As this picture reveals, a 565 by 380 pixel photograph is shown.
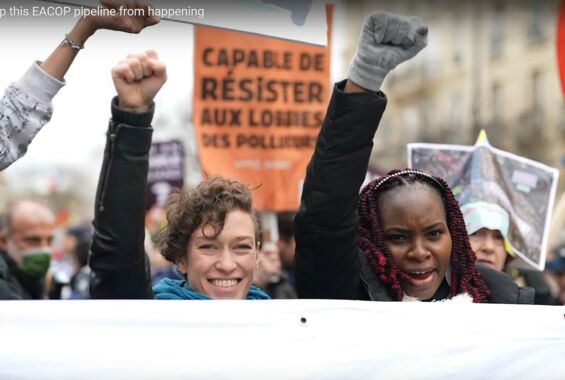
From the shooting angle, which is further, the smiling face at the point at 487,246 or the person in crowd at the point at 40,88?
the smiling face at the point at 487,246

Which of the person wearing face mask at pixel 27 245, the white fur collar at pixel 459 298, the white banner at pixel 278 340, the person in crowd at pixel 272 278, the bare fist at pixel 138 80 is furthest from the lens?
the person in crowd at pixel 272 278

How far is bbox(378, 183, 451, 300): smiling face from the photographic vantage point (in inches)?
128

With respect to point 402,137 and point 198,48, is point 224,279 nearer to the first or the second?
point 198,48

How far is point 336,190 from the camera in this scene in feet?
9.75

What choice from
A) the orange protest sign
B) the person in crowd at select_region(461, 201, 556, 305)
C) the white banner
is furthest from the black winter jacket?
the orange protest sign

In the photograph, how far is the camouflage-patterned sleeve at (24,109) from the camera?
116 inches

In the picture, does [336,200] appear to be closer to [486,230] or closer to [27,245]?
[486,230]

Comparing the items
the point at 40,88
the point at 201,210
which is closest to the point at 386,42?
the point at 201,210

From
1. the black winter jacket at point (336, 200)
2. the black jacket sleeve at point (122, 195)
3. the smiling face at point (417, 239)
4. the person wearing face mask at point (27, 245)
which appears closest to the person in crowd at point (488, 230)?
the smiling face at point (417, 239)

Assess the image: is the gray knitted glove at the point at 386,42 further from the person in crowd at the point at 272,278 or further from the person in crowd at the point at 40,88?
the person in crowd at the point at 272,278

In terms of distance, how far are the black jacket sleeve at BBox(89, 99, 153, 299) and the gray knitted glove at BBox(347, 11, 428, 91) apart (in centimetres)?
56

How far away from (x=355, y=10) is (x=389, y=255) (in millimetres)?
39206

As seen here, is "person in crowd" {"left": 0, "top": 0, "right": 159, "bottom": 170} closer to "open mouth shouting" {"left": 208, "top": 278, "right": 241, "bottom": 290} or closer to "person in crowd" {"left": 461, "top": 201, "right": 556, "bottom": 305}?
"open mouth shouting" {"left": 208, "top": 278, "right": 241, "bottom": 290}

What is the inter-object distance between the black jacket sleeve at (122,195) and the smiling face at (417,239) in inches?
30.8
